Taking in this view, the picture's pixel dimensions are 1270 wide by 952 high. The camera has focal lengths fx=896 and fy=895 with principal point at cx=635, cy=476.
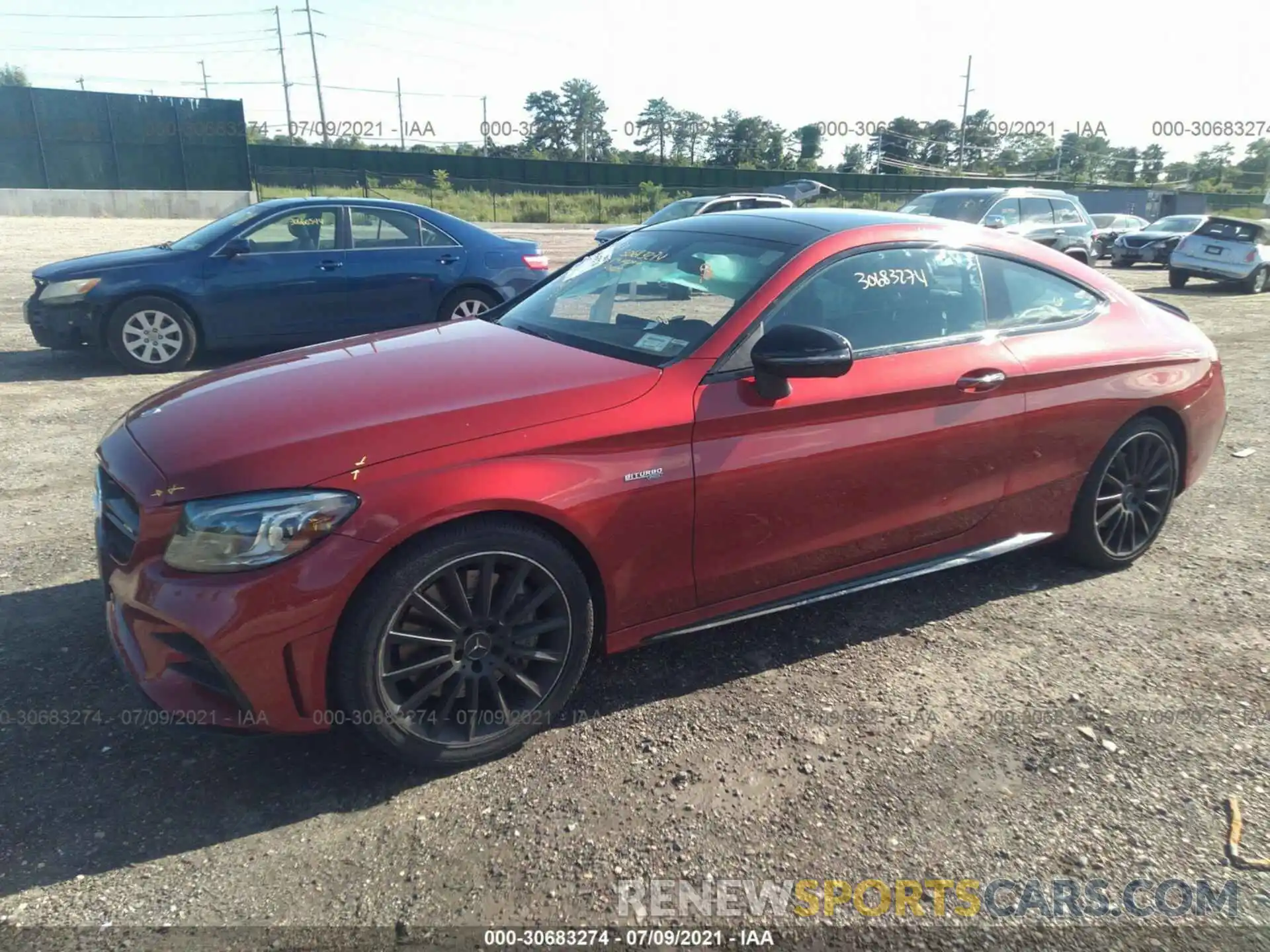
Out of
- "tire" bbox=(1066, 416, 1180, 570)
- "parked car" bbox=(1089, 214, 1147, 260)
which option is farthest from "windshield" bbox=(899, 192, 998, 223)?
"parked car" bbox=(1089, 214, 1147, 260)

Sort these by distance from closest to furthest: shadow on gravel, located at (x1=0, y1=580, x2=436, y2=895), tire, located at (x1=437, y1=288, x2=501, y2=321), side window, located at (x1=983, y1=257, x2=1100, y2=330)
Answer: shadow on gravel, located at (x1=0, y1=580, x2=436, y2=895) < side window, located at (x1=983, y1=257, x2=1100, y2=330) < tire, located at (x1=437, y1=288, x2=501, y2=321)

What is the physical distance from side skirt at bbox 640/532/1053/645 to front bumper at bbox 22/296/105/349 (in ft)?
22.3

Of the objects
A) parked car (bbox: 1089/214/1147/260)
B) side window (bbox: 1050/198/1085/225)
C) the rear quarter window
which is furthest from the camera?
parked car (bbox: 1089/214/1147/260)

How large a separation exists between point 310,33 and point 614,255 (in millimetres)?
76953

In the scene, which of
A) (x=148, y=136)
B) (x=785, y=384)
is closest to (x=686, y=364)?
(x=785, y=384)

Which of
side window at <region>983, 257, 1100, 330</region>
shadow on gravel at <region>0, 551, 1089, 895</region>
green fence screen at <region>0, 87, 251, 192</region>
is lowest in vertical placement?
shadow on gravel at <region>0, 551, 1089, 895</region>

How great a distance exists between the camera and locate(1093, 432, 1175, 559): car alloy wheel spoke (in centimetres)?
405

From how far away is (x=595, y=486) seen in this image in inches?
109

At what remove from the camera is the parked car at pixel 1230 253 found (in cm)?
A: 1655

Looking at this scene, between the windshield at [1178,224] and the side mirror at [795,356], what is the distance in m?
25.4

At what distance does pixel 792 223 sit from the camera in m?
3.63

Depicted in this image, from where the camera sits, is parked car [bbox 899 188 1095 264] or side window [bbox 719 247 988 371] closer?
side window [bbox 719 247 988 371]

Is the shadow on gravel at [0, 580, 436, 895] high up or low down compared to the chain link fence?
down

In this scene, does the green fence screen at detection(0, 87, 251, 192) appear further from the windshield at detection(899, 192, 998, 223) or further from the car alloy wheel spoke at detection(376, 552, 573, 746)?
the car alloy wheel spoke at detection(376, 552, 573, 746)
